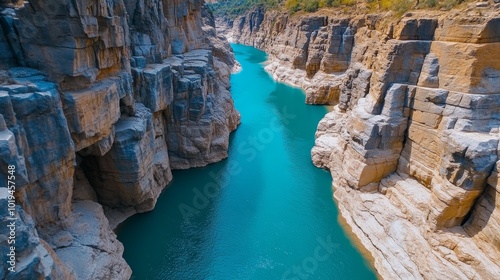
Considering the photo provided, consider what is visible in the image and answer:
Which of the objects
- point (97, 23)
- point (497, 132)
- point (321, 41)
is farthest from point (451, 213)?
point (321, 41)

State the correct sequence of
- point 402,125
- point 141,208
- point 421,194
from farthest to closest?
point 141,208 → point 402,125 → point 421,194

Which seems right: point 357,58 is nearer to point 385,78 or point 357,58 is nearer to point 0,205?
point 385,78

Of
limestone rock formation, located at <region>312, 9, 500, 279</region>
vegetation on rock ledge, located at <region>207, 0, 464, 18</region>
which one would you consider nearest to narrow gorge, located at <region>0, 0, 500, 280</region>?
→ limestone rock formation, located at <region>312, 9, 500, 279</region>

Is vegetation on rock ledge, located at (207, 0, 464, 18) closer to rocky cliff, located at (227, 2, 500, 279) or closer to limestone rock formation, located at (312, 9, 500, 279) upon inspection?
rocky cliff, located at (227, 2, 500, 279)

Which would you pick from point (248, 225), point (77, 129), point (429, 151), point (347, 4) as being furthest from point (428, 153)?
point (347, 4)

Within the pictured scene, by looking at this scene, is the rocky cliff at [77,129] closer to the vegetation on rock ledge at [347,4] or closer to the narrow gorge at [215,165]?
the narrow gorge at [215,165]

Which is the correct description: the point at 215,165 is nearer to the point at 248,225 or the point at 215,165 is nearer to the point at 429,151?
the point at 248,225
